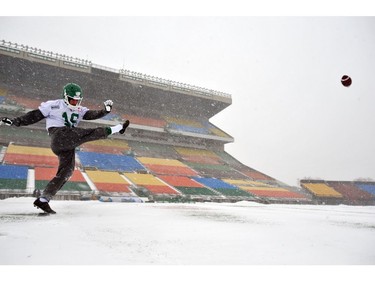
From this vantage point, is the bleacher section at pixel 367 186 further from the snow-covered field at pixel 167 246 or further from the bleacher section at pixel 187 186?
the snow-covered field at pixel 167 246

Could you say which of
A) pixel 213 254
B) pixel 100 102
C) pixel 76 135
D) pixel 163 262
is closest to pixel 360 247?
pixel 213 254

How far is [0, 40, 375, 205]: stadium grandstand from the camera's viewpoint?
42.5 feet

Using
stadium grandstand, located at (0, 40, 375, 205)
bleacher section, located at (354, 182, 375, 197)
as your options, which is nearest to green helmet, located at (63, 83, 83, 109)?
stadium grandstand, located at (0, 40, 375, 205)

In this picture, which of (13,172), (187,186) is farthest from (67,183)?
(187,186)

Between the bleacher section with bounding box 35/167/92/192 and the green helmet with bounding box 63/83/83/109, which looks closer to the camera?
the green helmet with bounding box 63/83/83/109

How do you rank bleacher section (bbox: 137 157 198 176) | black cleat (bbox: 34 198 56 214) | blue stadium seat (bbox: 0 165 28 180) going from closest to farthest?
black cleat (bbox: 34 198 56 214) → blue stadium seat (bbox: 0 165 28 180) → bleacher section (bbox: 137 157 198 176)

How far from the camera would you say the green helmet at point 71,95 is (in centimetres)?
350

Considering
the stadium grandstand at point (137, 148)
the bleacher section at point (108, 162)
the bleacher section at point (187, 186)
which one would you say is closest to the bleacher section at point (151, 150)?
the stadium grandstand at point (137, 148)

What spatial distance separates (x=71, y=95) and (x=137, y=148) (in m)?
18.1

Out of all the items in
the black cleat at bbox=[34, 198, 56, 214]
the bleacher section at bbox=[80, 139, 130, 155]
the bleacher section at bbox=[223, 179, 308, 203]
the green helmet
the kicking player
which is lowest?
the bleacher section at bbox=[223, 179, 308, 203]

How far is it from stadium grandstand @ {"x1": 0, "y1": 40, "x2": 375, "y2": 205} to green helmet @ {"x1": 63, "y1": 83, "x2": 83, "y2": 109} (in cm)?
770

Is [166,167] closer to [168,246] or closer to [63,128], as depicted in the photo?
[63,128]

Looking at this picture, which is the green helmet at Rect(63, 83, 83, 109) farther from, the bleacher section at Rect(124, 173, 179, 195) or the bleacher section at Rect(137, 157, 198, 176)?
the bleacher section at Rect(137, 157, 198, 176)

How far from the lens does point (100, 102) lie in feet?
76.4
